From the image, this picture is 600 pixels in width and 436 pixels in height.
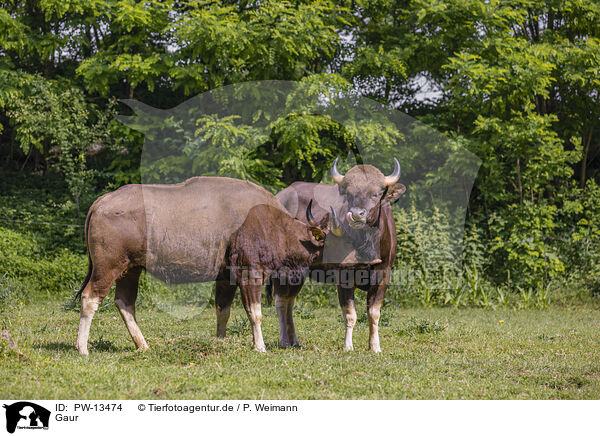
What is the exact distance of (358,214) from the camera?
24.9 ft

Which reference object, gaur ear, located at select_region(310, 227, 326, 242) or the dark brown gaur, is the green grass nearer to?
the dark brown gaur

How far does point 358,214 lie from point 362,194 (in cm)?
33

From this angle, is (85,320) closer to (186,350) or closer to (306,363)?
(186,350)

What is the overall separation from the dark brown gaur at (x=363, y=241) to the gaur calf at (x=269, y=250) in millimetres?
222

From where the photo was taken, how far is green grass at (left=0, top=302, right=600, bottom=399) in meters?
5.54

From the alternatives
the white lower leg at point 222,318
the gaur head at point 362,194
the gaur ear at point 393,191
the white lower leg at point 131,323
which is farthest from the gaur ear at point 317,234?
the white lower leg at point 131,323

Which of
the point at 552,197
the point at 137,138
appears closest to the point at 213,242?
the point at 137,138

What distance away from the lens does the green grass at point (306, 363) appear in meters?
5.54

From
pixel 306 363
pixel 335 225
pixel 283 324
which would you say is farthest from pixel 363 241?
pixel 306 363

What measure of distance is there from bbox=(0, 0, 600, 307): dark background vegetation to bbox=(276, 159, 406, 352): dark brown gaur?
228 inches

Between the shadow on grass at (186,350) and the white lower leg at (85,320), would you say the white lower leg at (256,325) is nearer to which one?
the shadow on grass at (186,350)

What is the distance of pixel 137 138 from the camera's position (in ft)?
53.8

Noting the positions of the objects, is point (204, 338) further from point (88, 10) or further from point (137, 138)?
point (88, 10)

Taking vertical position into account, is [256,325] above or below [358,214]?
below
